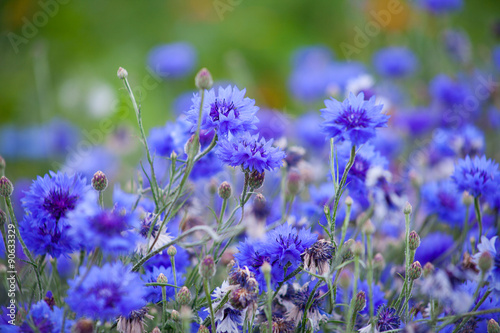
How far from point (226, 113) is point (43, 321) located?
0.37 m

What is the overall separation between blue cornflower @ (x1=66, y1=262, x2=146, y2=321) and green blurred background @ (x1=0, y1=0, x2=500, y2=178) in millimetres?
1306

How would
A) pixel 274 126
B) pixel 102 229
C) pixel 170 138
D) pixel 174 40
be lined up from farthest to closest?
pixel 174 40, pixel 274 126, pixel 170 138, pixel 102 229

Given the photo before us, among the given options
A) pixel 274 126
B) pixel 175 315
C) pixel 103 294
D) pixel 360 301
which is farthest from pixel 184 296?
pixel 274 126

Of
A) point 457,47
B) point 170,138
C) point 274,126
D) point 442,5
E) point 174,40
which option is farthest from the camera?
point 174,40

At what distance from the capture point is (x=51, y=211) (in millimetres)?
649

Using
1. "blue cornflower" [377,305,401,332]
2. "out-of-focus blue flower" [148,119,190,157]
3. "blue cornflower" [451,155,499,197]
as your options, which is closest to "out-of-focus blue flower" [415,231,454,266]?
"blue cornflower" [451,155,499,197]

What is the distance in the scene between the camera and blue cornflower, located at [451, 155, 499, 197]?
0.84 metres

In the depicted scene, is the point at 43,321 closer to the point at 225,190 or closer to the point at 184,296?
the point at 184,296

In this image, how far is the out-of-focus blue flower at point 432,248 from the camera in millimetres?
977

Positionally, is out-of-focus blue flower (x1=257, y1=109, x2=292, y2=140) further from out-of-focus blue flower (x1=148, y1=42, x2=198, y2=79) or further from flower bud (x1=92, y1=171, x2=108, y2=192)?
flower bud (x1=92, y1=171, x2=108, y2=192)

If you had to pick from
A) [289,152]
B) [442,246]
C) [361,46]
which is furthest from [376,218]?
[361,46]

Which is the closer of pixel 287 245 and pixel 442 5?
pixel 287 245

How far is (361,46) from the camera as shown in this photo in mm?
2258

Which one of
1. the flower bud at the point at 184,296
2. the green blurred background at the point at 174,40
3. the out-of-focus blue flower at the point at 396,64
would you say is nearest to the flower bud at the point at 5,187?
the flower bud at the point at 184,296
